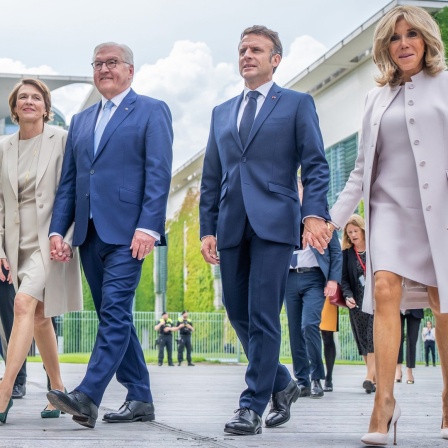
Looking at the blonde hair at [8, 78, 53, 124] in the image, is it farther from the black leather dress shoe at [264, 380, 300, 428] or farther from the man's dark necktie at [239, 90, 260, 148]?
the black leather dress shoe at [264, 380, 300, 428]

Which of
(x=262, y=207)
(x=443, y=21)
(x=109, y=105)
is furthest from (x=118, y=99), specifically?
(x=443, y=21)

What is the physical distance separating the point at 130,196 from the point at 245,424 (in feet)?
4.97

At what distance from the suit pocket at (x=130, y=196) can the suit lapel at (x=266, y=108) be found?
73cm

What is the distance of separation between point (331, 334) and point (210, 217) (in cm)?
513

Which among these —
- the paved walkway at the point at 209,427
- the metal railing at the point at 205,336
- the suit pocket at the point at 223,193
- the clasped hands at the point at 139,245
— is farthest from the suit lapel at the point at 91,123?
the metal railing at the point at 205,336

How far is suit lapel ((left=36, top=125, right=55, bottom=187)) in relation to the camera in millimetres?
6234

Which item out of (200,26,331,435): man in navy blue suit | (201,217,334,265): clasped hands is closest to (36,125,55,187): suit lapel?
(200,26,331,435): man in navy blue suit

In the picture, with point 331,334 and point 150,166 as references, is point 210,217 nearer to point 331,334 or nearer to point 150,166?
point 150,166

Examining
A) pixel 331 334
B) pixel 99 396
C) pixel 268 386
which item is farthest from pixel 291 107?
pixel 331 334

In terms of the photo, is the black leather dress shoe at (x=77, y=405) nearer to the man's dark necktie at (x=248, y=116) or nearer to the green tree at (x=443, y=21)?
the man's dark necktie at (x=248, y=116)

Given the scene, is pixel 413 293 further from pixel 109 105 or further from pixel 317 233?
pixel 109 105

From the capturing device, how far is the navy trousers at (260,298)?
17.6 ft

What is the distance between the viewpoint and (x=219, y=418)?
21.2 ft

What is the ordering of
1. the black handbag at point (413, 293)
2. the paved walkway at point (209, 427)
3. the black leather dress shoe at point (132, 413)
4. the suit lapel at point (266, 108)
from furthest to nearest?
the black leather dress shoe at point (132, 413) < the suit lapel at point (266, 108) < the black handbag at point (413, 293) < the paved walkway at point (209, 427)
